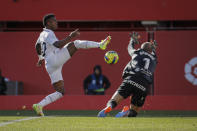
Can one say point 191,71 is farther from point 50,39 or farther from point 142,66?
point 50,39

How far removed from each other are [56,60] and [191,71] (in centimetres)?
878

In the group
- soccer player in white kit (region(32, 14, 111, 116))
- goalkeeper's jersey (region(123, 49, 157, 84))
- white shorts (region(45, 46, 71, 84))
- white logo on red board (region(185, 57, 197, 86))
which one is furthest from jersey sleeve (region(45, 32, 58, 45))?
white logo on red board (region(185, 57, 197, 86))

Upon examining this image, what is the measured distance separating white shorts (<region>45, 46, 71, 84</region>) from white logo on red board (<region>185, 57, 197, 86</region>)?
8.43m

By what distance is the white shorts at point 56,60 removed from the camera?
32.1 feet

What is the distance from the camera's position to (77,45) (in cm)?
978

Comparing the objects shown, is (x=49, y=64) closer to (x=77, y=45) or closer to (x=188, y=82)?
(x=77, y=45)

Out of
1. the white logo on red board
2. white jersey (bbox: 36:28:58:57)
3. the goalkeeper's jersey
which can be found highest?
white jersey (bbox: 36:28:58:57)

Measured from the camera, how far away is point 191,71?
693 inches

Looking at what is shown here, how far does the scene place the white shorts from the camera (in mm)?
9781

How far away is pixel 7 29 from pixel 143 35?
5159mm

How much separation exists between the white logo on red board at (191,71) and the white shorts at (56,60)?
8432 mm

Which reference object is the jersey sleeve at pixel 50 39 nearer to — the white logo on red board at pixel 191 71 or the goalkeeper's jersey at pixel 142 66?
the goalkeeper's jersey at pixel 142 66

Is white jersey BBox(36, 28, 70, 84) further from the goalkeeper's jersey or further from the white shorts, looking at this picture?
the goalkeeper's jersey

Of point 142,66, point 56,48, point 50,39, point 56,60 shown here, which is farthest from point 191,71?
point 50,39
